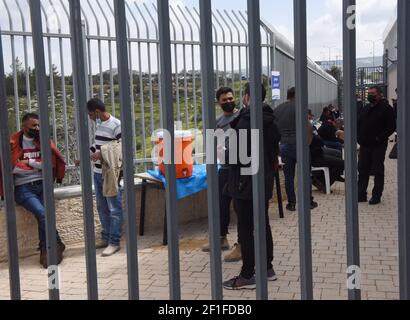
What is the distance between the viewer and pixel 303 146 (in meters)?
1.39

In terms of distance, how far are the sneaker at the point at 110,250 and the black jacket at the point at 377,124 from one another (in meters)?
3.92

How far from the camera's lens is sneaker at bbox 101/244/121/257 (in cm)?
551

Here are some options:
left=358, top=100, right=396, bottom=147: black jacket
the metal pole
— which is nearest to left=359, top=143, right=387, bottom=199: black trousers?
left=358, top=100, right=396, bottom=147: black jacket

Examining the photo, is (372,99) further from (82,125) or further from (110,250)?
(82,125)

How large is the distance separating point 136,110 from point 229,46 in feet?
5.30

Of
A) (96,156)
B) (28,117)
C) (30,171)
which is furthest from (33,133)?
(96,156)

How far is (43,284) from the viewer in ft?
15.1

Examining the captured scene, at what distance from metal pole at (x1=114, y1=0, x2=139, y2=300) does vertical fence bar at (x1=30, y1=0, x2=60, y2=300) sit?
0.66 ft

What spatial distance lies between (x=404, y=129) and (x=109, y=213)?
188 inches

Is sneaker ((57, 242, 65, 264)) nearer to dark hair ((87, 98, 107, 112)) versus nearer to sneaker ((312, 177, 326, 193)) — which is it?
dark hair ((87, 98, 107, 112))

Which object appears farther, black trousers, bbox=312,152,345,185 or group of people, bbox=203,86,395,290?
black trousers, bbox=312,152,345,185

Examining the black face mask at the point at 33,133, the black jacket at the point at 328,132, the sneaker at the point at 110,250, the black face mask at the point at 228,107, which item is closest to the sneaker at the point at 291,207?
the black face mask at the point at 228,107

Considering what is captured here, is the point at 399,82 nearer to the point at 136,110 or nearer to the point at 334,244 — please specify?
the point at 334,244

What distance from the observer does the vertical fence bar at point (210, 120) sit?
1.35m
